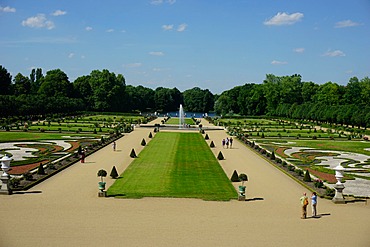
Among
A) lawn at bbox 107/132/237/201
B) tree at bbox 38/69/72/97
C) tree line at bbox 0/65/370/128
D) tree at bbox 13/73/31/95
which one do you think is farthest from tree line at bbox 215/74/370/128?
tree at bbox 13/73/31/95

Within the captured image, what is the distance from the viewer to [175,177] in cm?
2744

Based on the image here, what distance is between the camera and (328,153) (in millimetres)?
42156

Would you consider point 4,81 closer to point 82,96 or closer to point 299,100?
point 82,96

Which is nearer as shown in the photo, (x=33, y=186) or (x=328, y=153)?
(x=33, y=186)

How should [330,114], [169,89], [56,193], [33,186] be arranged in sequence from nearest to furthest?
1. [56,193]
2. [33,186]
3. [330,114]
4. [169,89]

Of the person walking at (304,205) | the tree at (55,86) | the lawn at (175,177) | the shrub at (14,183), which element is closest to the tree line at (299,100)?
the lawn at (175,177)

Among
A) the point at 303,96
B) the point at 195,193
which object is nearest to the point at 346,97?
the point at 303,96

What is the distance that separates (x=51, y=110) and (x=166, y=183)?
77172 mm

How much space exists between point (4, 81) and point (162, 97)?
67484 millimetres

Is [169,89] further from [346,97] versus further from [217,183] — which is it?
[217,183]

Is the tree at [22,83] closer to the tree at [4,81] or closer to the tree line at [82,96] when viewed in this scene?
the tree line at [82,96]

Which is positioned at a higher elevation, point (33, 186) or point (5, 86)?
point (5, 86)

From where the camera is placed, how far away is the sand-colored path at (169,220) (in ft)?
50.8

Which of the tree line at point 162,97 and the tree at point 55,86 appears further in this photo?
the tree at point 55,86
